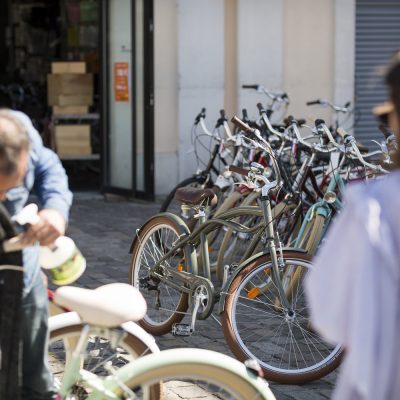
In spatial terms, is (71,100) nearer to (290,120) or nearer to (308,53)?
(308,53)

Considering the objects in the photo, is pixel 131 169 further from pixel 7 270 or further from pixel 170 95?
pixel 7 270

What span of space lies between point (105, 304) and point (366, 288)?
105 cm

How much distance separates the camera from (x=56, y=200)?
3467 mm

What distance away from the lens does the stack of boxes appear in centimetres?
1327

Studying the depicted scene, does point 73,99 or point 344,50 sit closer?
point 344,50

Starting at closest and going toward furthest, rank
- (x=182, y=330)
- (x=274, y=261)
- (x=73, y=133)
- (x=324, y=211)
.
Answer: (x=274, y=261) → (x=182, y=330) → (x=324, y=211) → (x=73, y=133)

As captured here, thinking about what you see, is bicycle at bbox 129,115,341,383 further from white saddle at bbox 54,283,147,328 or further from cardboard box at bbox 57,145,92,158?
cardboard box at bbox 57,145,92,158

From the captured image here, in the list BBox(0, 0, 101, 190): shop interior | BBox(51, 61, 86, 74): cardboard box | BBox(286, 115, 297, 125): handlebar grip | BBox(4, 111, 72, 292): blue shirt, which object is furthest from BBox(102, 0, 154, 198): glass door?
BBox(4, 111, 72, 292): blue shirt

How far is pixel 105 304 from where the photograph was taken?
10.7 feet

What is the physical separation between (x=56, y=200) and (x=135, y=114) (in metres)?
8.66

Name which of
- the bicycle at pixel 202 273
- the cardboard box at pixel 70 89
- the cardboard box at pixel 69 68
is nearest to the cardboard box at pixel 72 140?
the cardboard box at pixel 70 89

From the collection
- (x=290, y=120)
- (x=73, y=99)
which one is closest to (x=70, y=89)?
(x=73, y=99)

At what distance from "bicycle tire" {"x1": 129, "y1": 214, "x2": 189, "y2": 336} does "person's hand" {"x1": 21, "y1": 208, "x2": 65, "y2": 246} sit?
102 inches

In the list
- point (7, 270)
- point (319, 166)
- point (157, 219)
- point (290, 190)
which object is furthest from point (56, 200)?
point (319, 166)
